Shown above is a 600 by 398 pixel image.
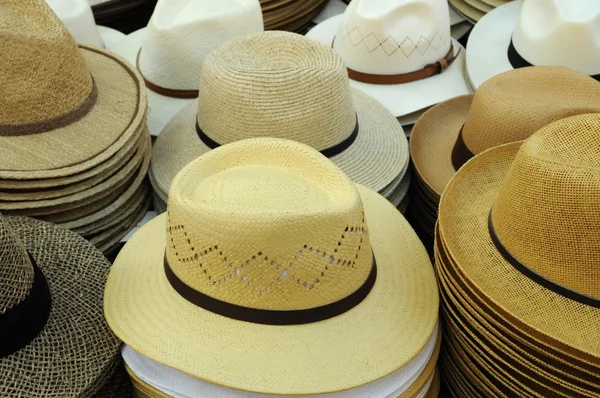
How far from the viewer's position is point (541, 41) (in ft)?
7.97

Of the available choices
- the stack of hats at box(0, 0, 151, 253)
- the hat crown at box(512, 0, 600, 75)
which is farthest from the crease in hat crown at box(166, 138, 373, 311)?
the hat crown at box(512, 0, 600, 75)

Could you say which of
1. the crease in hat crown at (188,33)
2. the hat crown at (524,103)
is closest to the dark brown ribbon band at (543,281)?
the hat crown at (524,103)

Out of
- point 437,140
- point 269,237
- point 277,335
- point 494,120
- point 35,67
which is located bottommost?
point 437,140

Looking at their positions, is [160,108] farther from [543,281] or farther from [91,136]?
Answer: [543,281]

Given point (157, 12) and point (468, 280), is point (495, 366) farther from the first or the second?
point (157, 12)

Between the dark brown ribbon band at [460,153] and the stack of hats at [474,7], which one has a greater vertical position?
the stack of hats at [474,7]

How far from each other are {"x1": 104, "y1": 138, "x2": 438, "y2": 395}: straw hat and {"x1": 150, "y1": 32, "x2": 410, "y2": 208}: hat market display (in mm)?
370

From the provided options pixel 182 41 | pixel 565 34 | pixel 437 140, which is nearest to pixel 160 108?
pixel 182 41

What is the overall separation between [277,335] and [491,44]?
1.92 m

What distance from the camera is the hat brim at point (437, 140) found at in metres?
2.23

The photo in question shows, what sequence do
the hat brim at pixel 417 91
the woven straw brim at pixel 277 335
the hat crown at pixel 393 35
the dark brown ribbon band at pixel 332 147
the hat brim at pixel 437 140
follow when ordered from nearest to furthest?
the woven straw brim at pixel 277 335
the dark brown ribbon band at pixel 332 147
the hat brim at pixel 437 140
the hat crown at pixel 393 35
the hat brim at pixel 417 91

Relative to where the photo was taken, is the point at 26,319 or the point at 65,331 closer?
the point at 26,319

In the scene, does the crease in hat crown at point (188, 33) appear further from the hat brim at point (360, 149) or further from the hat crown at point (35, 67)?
the hat crown at point (35, 67)

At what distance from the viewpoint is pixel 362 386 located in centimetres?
141
